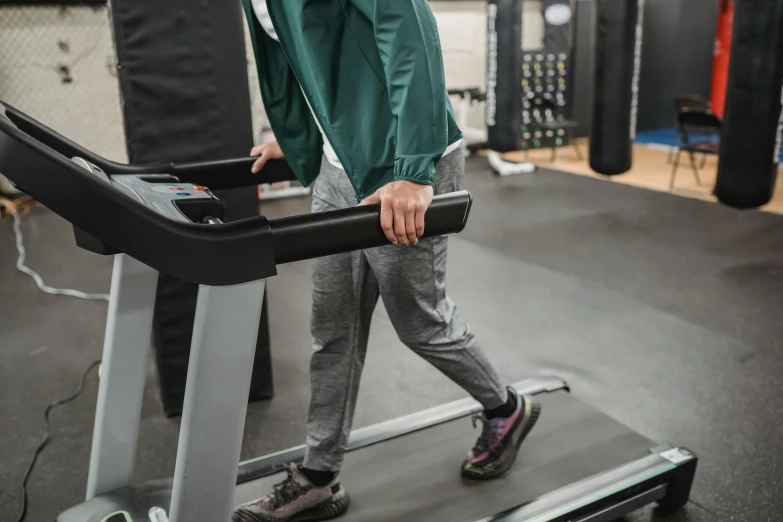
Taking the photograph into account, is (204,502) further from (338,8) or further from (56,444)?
(56,444)

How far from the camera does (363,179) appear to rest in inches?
54.0

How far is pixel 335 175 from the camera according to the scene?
153 centimetres

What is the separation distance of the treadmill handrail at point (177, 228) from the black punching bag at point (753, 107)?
1607 millimetres

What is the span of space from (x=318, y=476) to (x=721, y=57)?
813cm

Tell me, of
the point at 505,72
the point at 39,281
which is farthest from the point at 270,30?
the point at 39,281

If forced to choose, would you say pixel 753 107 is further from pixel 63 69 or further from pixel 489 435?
pixel 63 69

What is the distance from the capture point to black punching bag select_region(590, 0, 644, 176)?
8.54 ft

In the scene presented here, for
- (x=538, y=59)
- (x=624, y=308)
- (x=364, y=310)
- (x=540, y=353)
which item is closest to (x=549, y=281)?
(x=624, y=308)

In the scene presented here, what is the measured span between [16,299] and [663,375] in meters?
3.27

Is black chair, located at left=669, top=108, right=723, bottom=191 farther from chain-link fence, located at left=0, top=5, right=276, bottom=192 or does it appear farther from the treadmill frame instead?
the treadmill frame

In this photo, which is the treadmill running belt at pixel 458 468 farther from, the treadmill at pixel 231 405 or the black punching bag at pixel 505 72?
the black punching bag at pixel 505 72

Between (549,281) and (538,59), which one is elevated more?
(538,59)

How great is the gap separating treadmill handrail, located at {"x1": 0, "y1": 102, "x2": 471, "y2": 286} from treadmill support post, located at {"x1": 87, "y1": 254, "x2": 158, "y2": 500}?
37cm

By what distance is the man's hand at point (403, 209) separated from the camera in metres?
1.21
